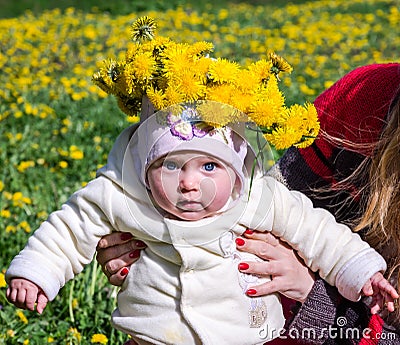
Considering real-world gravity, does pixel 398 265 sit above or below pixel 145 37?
below

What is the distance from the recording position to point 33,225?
3.46m

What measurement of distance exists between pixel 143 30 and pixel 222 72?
246mm

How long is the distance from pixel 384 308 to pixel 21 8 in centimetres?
1183

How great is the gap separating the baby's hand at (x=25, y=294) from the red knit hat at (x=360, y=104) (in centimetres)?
91

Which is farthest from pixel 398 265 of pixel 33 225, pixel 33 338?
pixel 33 225

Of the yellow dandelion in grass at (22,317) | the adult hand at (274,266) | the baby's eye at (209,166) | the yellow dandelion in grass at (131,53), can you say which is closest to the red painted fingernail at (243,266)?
the adult hand at (274,266)

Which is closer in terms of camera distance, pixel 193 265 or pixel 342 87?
pixel 193 265

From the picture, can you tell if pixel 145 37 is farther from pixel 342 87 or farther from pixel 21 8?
pixel 21 8

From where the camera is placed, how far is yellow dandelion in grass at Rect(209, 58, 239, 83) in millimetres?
1871

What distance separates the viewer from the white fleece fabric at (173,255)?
78.2 inches

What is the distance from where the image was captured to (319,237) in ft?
6.89

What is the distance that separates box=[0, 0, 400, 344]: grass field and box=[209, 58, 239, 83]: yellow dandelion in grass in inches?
43.7

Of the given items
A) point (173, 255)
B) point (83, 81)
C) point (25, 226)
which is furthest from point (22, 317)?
point (83, 81)

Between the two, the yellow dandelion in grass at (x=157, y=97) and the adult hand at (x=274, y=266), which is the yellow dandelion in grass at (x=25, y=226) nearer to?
the adult hand at (x=274, y=266)
